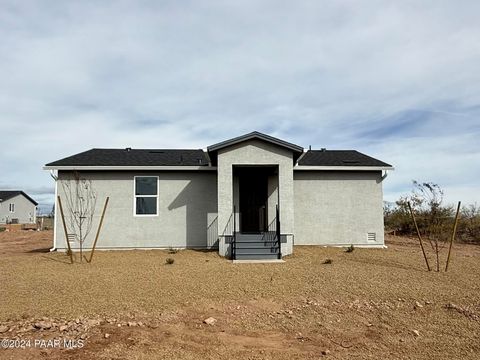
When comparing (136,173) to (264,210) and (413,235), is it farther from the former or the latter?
(413,235)

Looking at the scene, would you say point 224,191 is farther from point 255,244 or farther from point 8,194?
point 8,194

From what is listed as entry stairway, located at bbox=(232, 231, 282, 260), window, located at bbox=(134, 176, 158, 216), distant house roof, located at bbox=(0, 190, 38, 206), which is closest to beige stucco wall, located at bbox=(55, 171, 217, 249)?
window, located at bbox=(134, 176, 158, 216)

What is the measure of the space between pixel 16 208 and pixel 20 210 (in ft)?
2.69

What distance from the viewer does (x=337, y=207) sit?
46.3 feet

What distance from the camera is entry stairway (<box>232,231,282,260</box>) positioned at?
37.0 feet

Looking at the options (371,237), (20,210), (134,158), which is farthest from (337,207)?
(20,210)

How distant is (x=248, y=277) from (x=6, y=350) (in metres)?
4.85

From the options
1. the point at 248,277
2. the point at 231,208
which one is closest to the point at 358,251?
the point at 231,208

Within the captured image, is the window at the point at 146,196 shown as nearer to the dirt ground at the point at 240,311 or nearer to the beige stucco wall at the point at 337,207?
the dirt ground at the point at 240,311

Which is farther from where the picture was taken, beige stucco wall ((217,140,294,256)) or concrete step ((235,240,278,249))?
beige stucco wall ((217,140,294,256))

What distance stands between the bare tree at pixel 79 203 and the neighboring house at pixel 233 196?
0.17 m

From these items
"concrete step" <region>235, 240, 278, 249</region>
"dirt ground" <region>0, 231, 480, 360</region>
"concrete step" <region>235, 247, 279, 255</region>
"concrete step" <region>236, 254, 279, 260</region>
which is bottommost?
"dirt ground" <region>0, 231, 480, 360</region>

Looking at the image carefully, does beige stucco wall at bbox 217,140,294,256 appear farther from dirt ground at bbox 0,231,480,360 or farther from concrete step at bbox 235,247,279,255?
dirt ground at bbox 0,231,480,360

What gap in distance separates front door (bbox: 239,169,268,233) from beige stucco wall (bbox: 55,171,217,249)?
1.05 meters
